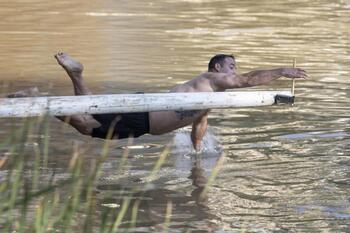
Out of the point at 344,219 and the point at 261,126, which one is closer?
the point at 344,219

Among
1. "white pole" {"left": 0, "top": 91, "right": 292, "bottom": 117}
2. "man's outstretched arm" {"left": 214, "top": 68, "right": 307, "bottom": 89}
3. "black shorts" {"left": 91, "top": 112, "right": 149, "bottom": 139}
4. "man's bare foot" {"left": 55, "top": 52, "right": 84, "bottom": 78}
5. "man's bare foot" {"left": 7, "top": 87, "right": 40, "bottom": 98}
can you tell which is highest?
"man's bare foot" {"left": 55, "top": 52, "right": 84, "bottom": 78}

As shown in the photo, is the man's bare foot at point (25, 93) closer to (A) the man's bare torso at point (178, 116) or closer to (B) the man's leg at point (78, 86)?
(B) the man's leg at point (78, 86)

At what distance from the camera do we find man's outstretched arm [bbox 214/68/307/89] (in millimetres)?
8766

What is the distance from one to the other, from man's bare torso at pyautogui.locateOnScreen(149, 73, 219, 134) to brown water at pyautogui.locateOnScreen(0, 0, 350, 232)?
40 cm

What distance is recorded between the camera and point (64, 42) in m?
18.4

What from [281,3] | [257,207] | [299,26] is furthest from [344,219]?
[281,3]

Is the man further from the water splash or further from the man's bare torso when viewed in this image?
the water splash

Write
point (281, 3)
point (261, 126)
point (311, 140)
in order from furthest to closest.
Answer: point (281, 3) → point (261, 126) → point (311, 140)

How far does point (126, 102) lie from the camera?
27.2 ft

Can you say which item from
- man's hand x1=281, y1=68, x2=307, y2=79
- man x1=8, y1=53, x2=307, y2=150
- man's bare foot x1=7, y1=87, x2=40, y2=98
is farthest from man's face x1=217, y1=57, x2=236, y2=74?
man's bare foot x1=7, y1=87, x2=40, y2=98

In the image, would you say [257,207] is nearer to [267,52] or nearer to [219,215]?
[219,215]

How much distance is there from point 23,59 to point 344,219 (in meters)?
9.70

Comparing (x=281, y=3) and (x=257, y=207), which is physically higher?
(x=281, y=3)

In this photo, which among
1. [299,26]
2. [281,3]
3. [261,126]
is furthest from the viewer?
[281,3]
